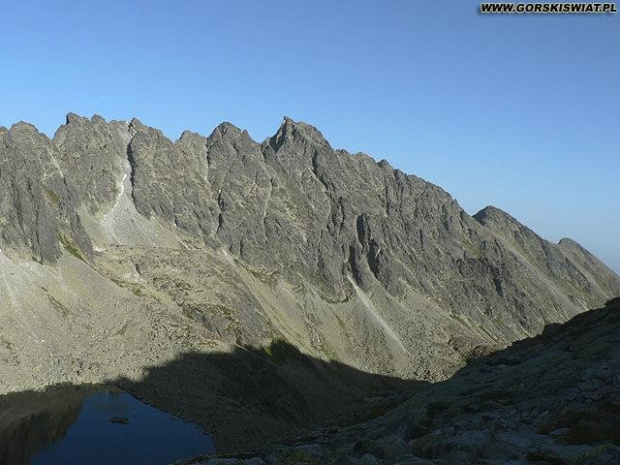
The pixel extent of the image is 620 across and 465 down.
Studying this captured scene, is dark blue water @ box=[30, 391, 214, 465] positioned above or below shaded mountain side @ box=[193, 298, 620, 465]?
below

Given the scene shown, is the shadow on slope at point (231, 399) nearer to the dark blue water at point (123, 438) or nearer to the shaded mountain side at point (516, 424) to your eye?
the dark blue water at point (123, 438)

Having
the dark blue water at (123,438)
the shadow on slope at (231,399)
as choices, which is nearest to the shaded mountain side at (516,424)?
the shadow on slope at (231,399)

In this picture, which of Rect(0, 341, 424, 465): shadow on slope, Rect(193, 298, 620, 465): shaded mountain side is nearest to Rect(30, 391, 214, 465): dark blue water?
Rect(0, 341, 424, 465): shadow on slope

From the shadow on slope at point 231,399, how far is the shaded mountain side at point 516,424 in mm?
21869

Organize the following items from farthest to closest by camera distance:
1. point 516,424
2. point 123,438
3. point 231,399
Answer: point 231,399 → point 123,438 → point 516,424

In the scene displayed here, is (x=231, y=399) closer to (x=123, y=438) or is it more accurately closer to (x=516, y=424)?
(x=123, y=438)

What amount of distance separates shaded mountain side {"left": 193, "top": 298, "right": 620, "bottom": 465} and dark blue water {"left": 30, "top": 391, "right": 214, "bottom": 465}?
45.0m

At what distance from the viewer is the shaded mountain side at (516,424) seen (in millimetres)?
22969

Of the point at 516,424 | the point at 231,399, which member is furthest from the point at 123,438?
the point at 516,424

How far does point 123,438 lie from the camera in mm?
84000

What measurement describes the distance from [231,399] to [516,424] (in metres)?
93.1

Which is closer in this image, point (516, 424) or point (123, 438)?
point (516, 424)

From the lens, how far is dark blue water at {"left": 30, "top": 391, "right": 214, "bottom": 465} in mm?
76062

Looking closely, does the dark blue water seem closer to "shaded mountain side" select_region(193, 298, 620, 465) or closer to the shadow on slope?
the shadow on slope
